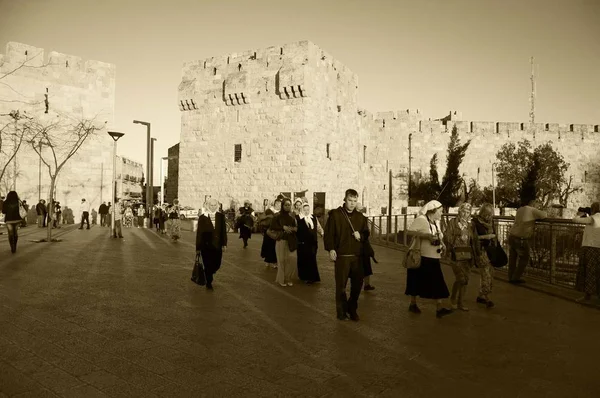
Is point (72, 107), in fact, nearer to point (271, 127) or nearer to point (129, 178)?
point (271, 127)

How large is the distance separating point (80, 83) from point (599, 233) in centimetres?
2656

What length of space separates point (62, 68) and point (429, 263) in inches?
1025

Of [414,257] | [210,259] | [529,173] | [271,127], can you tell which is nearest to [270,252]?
[210,259]

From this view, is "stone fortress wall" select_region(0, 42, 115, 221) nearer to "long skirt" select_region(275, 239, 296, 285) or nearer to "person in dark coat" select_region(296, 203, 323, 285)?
"person in dark coat" select_region(296, 203, 323, 285)

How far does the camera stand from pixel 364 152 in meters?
32.6

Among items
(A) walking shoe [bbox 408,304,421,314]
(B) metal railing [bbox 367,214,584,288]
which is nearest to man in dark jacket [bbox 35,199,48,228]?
(B) metal railing [bbox 367,214,584,288]

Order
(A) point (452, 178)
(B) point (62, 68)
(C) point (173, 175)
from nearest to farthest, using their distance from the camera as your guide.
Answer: (B) point (62, 68) → (C) point (173, 175) → (A) point (452, 178)

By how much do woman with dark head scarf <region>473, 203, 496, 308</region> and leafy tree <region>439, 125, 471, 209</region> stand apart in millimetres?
28649

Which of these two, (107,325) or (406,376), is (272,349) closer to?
(406,376)

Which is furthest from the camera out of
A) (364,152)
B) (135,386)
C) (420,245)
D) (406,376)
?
(364,152)

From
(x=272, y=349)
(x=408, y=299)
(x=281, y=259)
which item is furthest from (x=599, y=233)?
(x=272, y=349)

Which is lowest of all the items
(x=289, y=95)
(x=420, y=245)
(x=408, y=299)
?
(x=408, y=299)

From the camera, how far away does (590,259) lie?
7.12m

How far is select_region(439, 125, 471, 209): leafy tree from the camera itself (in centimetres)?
3478
